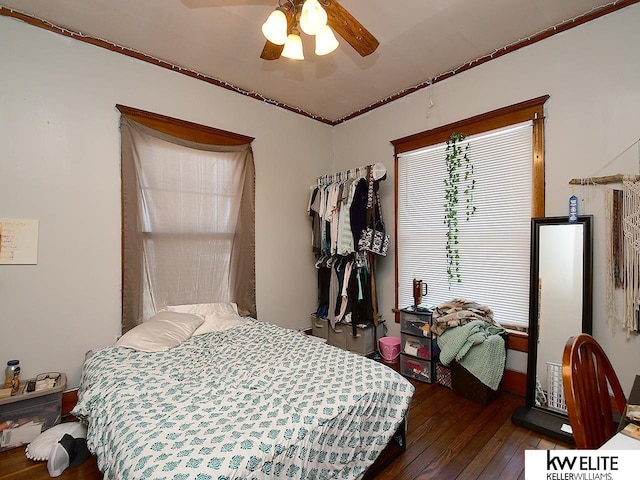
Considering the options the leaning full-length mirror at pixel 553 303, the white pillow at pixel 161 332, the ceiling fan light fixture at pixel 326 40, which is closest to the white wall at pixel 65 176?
the white pillow at pixel 161 332

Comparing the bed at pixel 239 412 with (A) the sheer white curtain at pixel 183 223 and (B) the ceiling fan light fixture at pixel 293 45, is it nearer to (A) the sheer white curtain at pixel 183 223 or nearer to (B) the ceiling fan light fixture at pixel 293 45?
(A) the sheer white curtain at pixel 183 223

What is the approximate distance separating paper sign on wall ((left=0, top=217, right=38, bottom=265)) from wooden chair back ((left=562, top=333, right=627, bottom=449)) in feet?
9.94

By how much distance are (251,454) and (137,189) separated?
2311 mm

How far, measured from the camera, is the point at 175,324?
2.47 meters

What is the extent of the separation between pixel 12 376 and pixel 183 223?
154 centimetres

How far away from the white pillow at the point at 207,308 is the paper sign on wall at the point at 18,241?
1025 mm

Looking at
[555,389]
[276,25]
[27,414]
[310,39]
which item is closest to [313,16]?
[276,25]

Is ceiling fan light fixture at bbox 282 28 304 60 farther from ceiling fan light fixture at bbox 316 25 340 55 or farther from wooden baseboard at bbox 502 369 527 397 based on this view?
wooden baseboard at bbox 502 369 527 397

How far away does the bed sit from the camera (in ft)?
3.76

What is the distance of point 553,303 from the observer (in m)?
2.25

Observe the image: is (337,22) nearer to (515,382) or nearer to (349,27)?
(349,27)

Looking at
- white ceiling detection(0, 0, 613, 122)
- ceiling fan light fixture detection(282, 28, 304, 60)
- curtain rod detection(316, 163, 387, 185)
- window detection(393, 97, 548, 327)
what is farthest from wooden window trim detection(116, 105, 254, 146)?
window detection(393, 97, 548, 327)

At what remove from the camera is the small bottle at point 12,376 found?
2006mm

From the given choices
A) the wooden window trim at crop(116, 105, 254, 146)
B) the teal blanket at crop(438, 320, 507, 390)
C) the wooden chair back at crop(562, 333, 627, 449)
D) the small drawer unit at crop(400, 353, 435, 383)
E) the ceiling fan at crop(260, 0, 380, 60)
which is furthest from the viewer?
the small drawer unit at crop(400, 353, 435, 383)
